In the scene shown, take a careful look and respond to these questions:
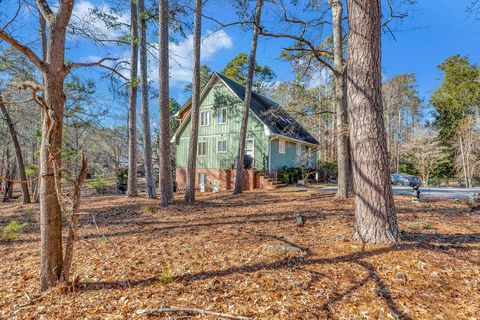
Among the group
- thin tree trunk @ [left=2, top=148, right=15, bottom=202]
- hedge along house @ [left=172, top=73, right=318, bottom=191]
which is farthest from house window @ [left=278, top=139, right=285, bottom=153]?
thin tree trunk @ [left=2, top=148, right=15, bottom=202]

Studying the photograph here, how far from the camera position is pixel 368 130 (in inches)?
140

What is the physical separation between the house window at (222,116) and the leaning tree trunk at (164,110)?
915 cm

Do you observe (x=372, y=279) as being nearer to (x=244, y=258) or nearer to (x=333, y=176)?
(x=244, y=258)

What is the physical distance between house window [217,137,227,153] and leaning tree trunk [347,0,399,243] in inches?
512

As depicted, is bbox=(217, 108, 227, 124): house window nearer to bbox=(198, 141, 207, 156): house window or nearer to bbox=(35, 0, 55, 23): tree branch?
bbox=(198, 141, 207, 156): house window

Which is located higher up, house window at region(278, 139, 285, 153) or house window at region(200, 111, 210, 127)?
house window at region(200, 111, 210, 127)

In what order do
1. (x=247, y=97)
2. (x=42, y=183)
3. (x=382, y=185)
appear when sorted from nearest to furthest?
(x=42, y=183)
(x=382, y=185)
(x=247, y=97)

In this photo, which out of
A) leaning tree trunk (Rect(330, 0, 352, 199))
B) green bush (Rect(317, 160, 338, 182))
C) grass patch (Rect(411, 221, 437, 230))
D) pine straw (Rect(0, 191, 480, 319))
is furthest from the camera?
green bush (Rect(317, 160, 338, 182))

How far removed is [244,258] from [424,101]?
32768 millimetres

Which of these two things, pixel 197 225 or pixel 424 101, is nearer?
pixel 197 225

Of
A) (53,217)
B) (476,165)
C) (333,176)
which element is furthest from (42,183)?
(476,165)

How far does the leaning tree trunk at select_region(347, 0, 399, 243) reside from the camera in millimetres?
3471

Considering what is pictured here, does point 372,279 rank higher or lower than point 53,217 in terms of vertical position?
lower

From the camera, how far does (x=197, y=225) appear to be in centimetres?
515
